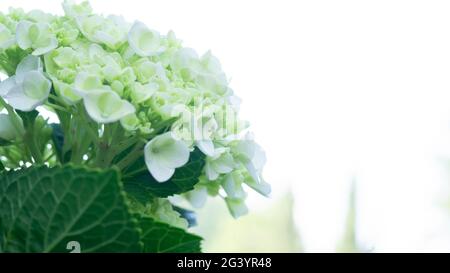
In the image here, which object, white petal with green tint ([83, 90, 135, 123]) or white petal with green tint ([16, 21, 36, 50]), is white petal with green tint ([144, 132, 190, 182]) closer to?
white petal with green tint ([83, 90, 135, 123])

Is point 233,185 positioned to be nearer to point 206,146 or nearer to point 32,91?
point 206,146

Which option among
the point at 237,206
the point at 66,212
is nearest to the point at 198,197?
the point at 237,206

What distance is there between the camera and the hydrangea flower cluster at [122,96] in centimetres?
55

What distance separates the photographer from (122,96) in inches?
21.8

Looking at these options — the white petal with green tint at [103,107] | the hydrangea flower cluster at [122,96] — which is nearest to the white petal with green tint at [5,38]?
the hydrangea flower cluster at [122,96]

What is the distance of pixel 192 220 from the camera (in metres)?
0.83

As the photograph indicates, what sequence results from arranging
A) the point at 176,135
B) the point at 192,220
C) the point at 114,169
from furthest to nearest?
the point at 192,220 < the point at 176,135 < the point at 114,169

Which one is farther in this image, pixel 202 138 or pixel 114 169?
pixel 202 138

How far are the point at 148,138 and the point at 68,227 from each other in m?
0.13

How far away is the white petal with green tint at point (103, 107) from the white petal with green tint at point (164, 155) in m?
0.03

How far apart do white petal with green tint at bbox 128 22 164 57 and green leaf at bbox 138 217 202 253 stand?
0.15m

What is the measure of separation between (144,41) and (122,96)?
2.6 inches

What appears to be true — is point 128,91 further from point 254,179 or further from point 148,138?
point 254,179
